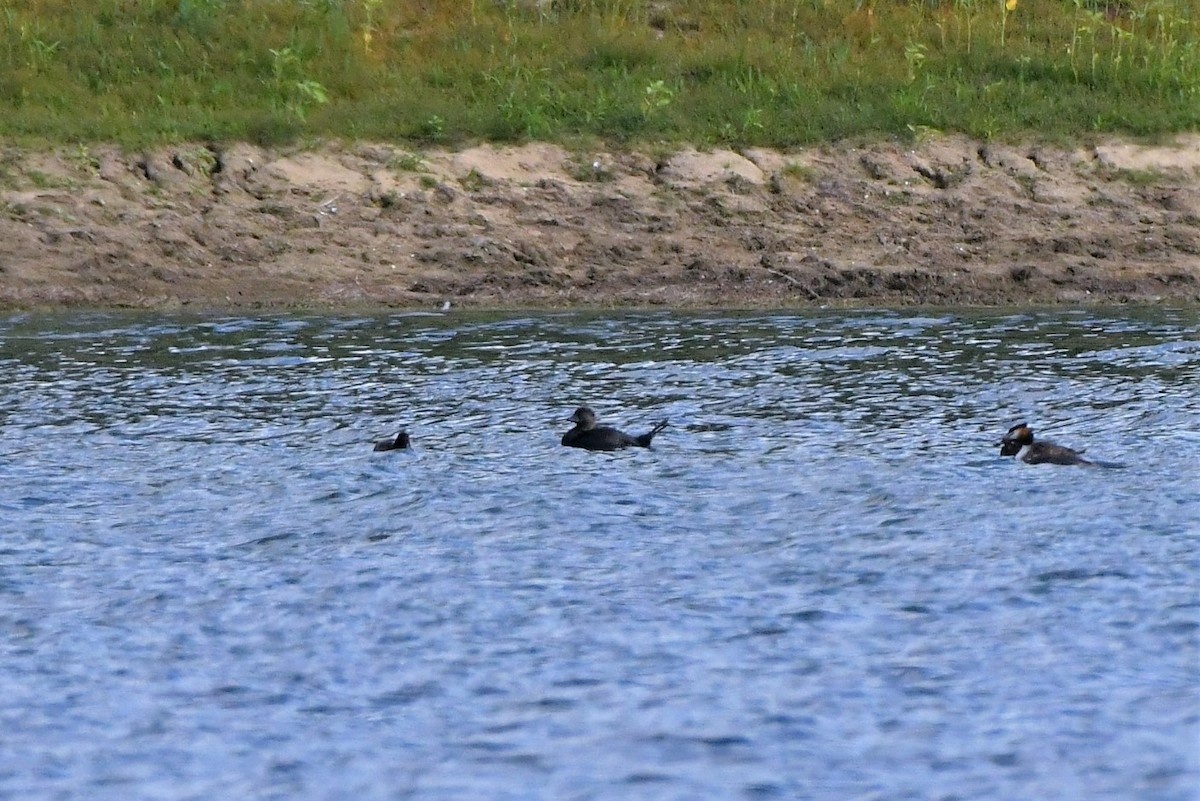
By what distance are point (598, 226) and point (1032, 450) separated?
9.36m

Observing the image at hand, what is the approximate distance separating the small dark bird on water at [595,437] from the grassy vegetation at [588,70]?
31.9ft

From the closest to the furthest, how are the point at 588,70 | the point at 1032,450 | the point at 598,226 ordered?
1. the point at 1032,450
2. the point at 598,226
3. the point at 588,70

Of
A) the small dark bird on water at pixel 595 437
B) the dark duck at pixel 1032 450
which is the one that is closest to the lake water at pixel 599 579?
the dark duck at pixel 1032 450

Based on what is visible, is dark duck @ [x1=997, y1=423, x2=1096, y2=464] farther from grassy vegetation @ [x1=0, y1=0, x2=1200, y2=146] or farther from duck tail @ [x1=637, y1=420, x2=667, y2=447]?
grassy vegetation @ [x1=0, y1=0, x2=1200, y2=146]

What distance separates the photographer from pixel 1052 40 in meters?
25.0

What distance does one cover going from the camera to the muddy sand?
63.4ft

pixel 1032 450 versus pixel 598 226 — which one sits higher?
pixel 598 226

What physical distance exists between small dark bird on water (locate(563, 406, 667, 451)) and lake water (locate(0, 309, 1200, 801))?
0.71 ft

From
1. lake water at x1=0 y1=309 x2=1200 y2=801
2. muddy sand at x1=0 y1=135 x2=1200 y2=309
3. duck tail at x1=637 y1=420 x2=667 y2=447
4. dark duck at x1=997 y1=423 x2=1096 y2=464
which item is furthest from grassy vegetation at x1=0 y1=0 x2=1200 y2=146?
dark duck at x1=997 y1=423 x2=1096 y2=464

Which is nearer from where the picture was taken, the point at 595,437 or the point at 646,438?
the point at 595,437

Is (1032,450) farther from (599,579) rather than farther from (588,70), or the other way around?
(588,70)

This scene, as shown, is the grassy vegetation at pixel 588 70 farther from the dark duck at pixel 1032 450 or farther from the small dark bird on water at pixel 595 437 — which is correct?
the dark duck at pixel 1032 450

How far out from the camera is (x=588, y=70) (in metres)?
23.6

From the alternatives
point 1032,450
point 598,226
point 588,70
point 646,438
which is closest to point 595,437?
point 646,438
